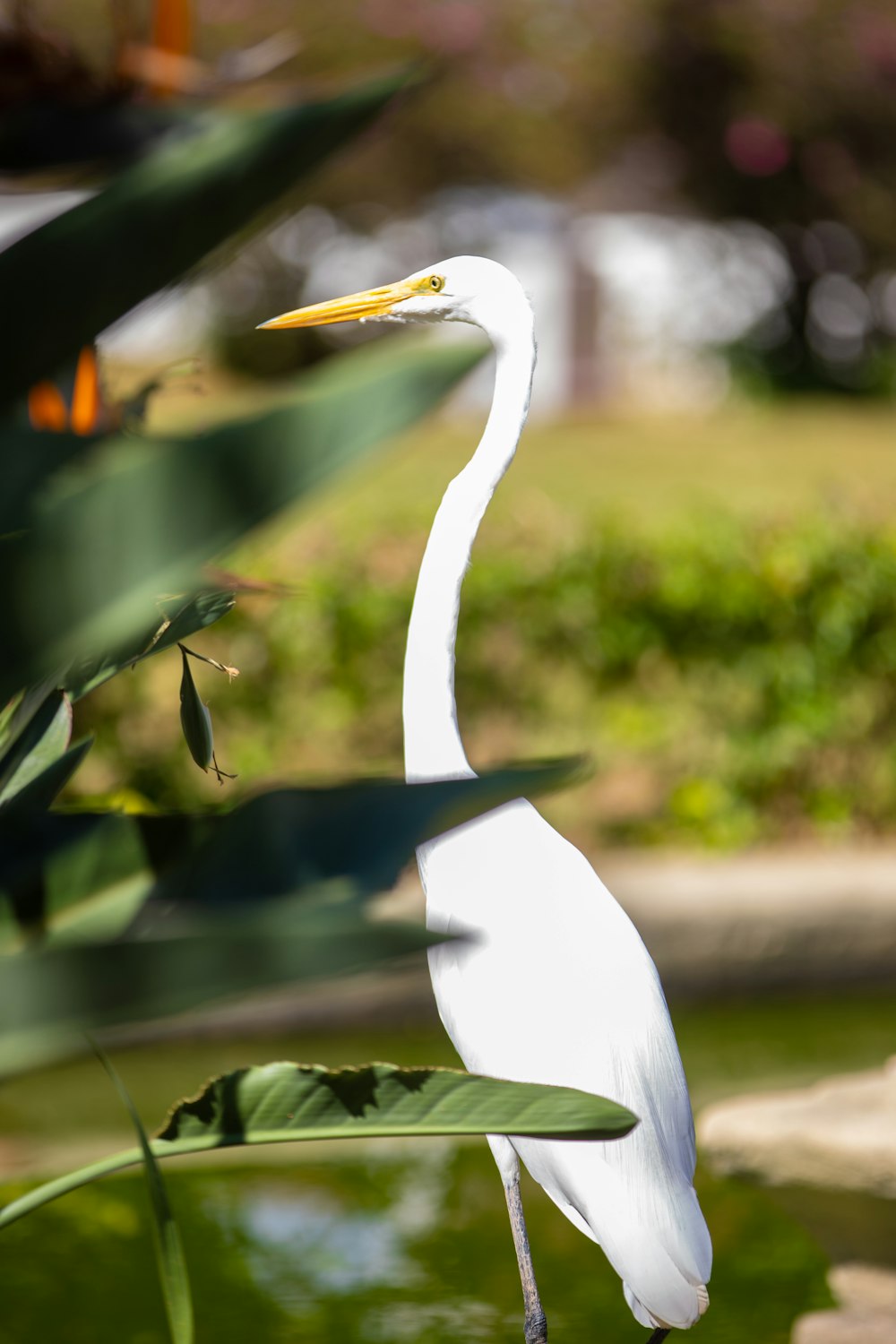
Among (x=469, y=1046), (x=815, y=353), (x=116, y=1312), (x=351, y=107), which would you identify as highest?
(x=351, y=107)

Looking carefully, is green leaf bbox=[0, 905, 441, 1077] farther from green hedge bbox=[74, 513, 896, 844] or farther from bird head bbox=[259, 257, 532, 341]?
green hedge bbox=[74, 513, 896, 844]

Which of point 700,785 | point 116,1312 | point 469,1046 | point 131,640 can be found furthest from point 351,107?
point 700,785

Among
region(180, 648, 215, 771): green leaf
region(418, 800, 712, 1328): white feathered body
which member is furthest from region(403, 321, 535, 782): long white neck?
region(180, 648, 215, 771): green leaf

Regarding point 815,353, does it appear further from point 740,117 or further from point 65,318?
point 65,318

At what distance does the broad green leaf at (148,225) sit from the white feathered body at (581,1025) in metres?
1.09

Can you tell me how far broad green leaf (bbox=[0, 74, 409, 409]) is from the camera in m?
0.87

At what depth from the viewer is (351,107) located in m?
0.89

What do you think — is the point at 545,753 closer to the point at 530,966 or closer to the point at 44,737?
the point at 530,966

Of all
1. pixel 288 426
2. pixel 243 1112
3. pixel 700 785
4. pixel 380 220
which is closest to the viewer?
pixel 288 426

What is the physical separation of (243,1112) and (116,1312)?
182cm

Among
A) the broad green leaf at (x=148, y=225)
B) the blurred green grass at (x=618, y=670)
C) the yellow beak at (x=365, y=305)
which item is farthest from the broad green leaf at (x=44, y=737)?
the blurred green grass at (x=618, y=670)

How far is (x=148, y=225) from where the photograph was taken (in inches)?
34.7

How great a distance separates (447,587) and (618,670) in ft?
10.8

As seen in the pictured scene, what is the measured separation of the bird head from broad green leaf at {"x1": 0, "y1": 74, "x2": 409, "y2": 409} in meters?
1.05
